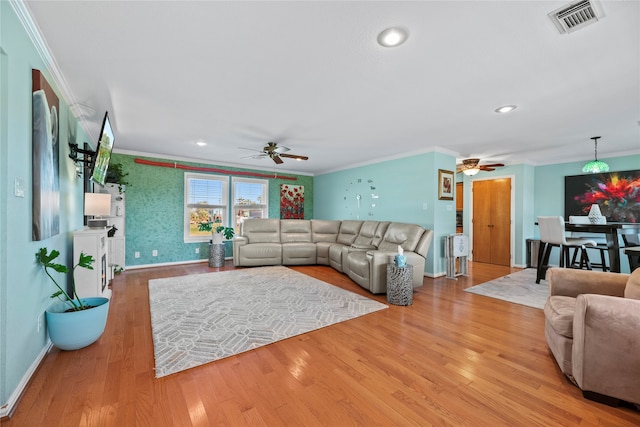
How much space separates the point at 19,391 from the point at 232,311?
5.17 feet

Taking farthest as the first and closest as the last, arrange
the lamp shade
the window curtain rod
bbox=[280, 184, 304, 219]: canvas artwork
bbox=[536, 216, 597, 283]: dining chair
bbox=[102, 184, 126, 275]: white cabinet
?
bbox=[280, 184, 304, 219]: canvas artwork → the window curtain rod → bbox=[102, 184, 126, 275]: white cabinet → bbox=[536, 216, 597, 283]: dining chair → the lamp shade

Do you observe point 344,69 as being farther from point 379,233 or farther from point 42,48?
point 379,233

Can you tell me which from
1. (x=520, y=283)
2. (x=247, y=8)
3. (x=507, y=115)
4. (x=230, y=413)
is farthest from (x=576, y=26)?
(x=520, y=283)

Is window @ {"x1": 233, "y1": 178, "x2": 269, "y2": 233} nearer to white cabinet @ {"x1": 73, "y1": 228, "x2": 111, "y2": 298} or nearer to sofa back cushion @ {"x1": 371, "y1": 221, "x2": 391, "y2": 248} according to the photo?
sofa back cushion @ {"x1": 371, "y1": 221, "x2": 391, "y2": 248}

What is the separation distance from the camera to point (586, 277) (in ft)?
6.93

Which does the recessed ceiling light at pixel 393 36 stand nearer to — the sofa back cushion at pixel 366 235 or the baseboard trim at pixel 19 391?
the baseboard trim at pixel 19 391

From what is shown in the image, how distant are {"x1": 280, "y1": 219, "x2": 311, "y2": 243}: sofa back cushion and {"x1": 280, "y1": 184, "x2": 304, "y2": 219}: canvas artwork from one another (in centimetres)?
98

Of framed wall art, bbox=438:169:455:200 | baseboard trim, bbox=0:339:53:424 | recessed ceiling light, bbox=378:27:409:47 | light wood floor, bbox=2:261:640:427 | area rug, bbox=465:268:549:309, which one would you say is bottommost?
area rug, bbox=465:268:549:309

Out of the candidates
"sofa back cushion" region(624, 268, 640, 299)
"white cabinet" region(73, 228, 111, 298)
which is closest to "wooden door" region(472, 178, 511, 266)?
"sofa back cushion" region(624, 268, 640, 299)

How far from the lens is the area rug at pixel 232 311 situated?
215 centimetres

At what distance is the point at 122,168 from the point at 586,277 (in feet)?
21.6

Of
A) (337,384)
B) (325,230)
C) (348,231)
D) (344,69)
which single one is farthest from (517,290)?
(344,69)

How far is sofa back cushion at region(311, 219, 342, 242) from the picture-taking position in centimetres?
604

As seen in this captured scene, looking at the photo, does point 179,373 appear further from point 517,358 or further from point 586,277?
point 586,277
